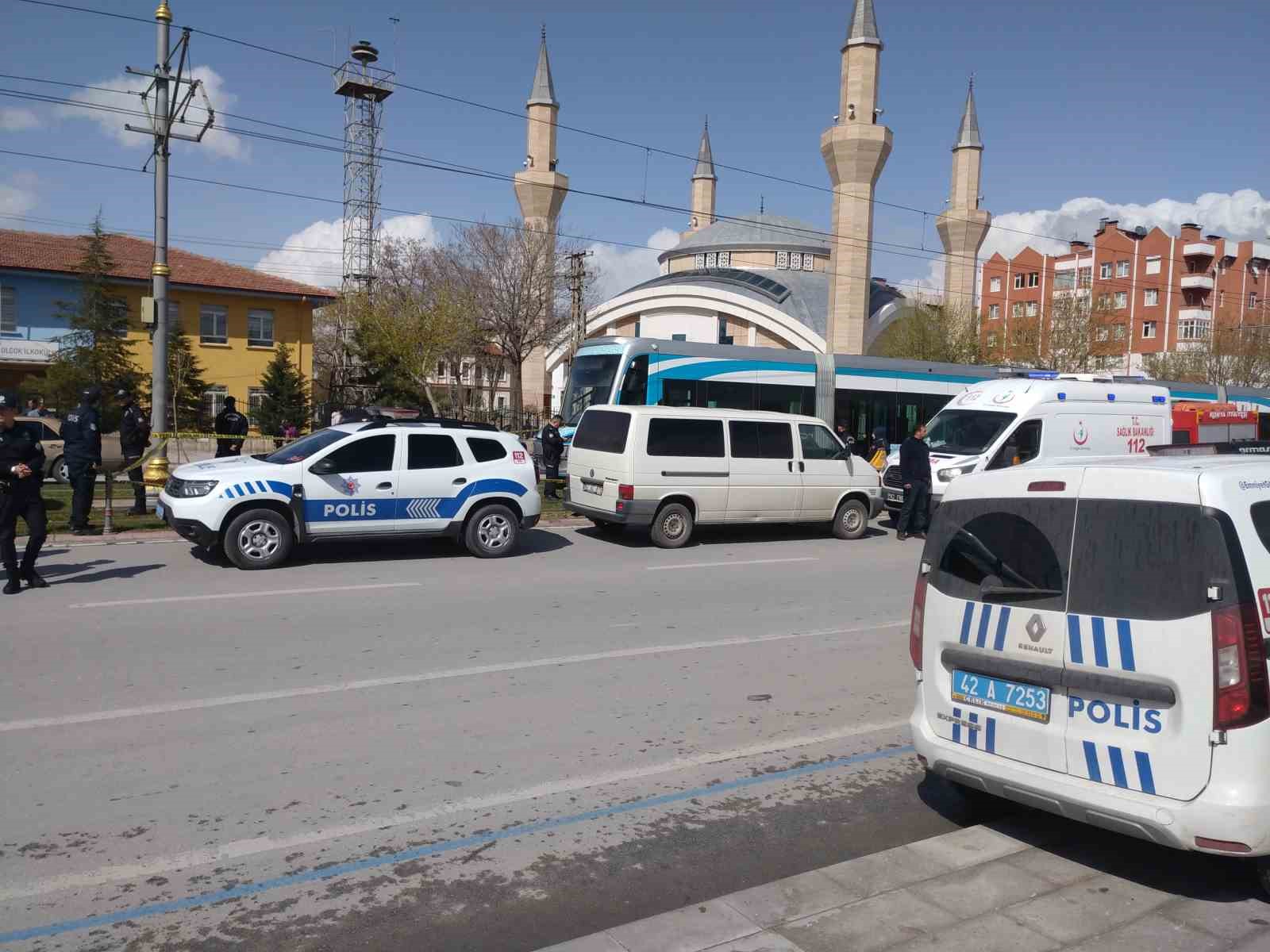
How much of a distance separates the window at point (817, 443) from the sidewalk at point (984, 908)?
11669 mm

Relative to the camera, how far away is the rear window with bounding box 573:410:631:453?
14.8 meters

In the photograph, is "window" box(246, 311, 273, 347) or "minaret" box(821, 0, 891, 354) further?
"minaret" box(821, 0, 891, 354)

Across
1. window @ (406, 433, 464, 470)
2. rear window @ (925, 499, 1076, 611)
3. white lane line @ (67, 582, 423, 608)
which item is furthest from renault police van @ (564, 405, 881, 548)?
rear window @ (925, 499, 1076, 611)

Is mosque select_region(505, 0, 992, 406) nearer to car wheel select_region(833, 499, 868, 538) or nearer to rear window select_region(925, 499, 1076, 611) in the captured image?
car wheel select_region(833, 499, 868, 538)

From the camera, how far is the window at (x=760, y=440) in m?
15.5

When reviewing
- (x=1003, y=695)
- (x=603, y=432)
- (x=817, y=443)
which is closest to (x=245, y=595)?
(x=603, y=432)

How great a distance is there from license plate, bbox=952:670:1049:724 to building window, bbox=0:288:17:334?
44272 mm

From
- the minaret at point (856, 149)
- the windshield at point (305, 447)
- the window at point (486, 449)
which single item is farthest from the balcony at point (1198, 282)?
the windshield at point (305, 447)

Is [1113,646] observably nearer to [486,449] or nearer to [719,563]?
[719,563]

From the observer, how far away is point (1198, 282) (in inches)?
3044

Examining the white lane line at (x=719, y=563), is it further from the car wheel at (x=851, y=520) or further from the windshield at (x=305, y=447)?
the windshield at (x=305, y=447)

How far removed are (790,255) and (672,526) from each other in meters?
67.3

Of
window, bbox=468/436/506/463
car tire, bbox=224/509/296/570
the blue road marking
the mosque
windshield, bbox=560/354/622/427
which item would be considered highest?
the mosque

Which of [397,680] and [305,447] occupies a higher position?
[305,447]
